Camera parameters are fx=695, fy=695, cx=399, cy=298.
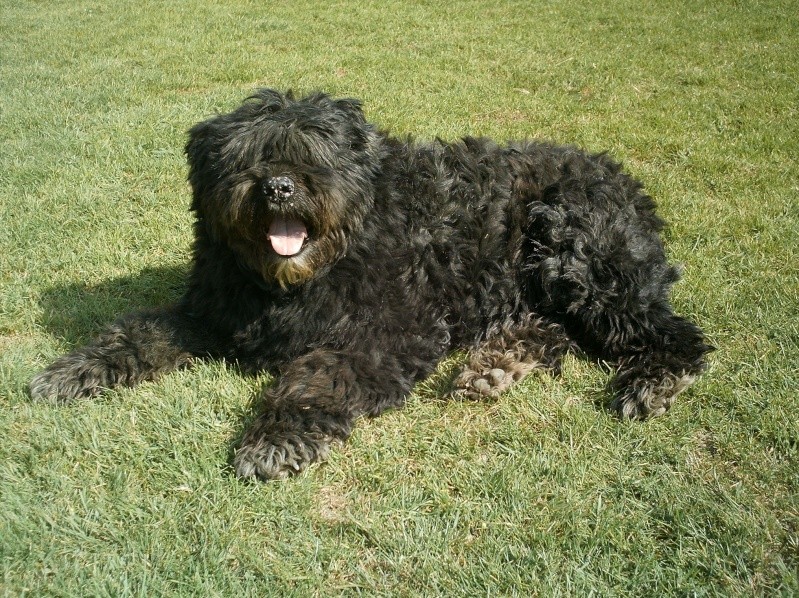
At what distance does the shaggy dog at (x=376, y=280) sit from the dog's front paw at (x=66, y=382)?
1 cm

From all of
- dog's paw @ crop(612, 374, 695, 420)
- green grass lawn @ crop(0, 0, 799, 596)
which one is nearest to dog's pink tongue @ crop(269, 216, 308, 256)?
green grass lawn @ crop(0, 0, 799, 596)

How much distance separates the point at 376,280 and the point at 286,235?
→ 2.33 feet

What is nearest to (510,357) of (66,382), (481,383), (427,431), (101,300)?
(481,383)

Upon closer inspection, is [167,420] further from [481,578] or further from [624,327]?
[624,327]

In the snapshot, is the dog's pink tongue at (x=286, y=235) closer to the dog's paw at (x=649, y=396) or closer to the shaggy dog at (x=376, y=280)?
the shaggy dog at (x=376, y=280)

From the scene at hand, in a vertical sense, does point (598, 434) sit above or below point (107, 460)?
above

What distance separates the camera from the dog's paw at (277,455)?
11.9 feet

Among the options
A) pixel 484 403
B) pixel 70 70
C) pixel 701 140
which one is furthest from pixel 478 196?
pixel 70 70

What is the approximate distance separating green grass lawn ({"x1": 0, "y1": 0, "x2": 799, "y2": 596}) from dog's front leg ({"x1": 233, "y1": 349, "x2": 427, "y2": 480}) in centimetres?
11

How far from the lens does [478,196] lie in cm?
505

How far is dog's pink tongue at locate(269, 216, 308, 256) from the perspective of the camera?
411 cm

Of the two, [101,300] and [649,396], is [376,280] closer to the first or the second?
[649,396]

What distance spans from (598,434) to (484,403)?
71 centimetres

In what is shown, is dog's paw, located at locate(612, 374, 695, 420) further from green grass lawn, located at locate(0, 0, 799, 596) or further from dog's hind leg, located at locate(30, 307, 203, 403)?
dog's hind leg, located at locate(30, 307, 203, 403)
